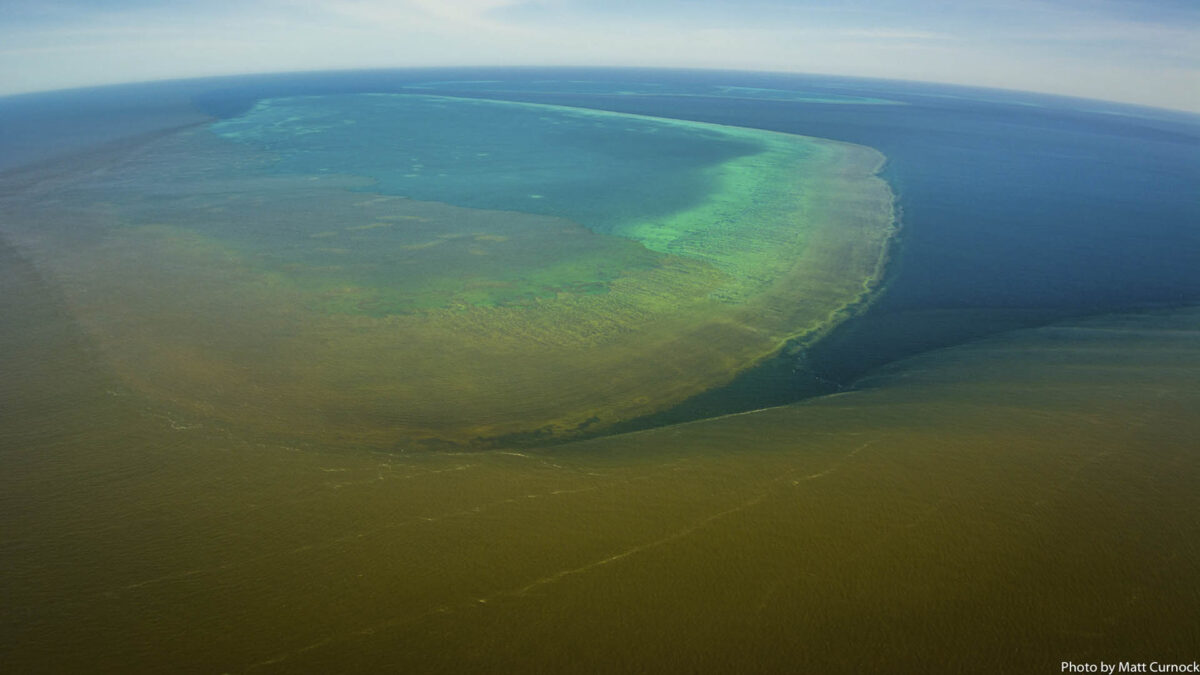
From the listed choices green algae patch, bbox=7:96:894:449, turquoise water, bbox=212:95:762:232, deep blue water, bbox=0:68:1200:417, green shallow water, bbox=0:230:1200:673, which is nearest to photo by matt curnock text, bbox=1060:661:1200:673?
green shallow water, bbox=0:230:1200:673

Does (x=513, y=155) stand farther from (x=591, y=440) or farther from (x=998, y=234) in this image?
(x=591, y=440)

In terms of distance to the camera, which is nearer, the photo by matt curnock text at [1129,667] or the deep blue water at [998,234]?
the photo by matt curnock text at [1129,667]

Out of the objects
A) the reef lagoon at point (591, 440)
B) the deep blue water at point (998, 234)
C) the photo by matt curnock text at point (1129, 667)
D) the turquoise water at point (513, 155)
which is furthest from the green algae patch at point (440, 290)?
the photo by matt curnock text at point (1129, 667)

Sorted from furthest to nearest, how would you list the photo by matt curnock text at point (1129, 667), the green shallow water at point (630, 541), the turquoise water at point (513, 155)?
the turquoise water at point (513, 155), the green shallow water at point (630, 541), the photo by matt curnock text at point (1129, 667)

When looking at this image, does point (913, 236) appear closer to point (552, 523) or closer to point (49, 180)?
point (552, 523)

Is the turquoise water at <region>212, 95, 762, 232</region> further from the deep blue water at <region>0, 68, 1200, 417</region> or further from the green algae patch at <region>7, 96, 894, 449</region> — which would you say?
the deep blue water at <region>0, 68, 1200, 417</region>

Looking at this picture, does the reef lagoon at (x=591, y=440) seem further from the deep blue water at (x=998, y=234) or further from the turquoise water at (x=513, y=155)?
the turquoise water at (x=513, y=155)

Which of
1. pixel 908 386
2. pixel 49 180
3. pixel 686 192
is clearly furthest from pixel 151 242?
pixel 908 386

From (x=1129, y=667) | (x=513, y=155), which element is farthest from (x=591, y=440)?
(x=513, y=155)
